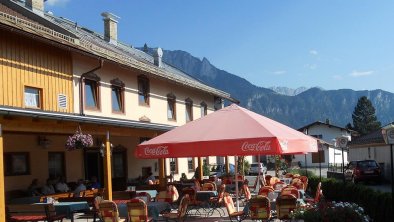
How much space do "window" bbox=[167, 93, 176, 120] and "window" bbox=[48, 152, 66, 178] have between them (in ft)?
29.2

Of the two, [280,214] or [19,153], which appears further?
[19,153]

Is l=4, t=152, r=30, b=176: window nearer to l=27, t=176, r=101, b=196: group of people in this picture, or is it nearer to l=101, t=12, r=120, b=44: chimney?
l=27, t=176, r=101, b=196: group of people

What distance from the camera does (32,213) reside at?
1266cm

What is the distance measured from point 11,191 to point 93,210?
4.73 metres

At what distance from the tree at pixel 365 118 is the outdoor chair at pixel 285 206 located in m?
93.7

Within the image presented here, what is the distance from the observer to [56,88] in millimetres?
17578

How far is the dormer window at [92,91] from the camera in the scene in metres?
19.6

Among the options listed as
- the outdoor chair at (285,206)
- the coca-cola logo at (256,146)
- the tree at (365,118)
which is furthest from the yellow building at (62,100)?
the tree at (365,118)

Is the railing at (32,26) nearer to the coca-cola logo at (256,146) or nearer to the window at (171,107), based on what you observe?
the coca-cola logo at (256,146)

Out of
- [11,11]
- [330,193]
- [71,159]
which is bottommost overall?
[330,193]

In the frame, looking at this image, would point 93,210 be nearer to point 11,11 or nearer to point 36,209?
point 36,209

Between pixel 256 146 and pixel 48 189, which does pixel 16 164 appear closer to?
pixel 48 189

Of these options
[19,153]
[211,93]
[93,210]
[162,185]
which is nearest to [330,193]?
[162,185]

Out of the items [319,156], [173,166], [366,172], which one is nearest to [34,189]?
[173,166]
